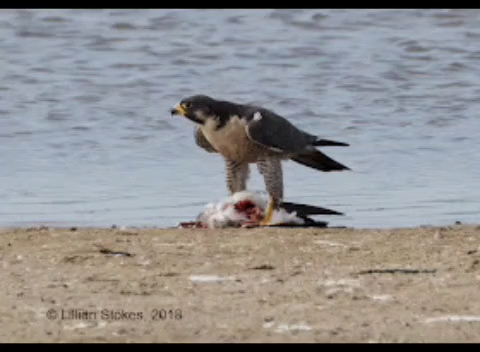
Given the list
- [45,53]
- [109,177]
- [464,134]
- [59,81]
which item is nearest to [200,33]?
[45,53]

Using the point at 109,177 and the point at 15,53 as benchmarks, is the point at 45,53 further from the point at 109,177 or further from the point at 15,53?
the point at 109,177

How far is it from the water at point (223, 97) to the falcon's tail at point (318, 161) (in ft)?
0.86

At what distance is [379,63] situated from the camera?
56.2ft

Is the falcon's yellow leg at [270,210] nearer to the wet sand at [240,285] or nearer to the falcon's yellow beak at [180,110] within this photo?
the wet sand at [240,285]

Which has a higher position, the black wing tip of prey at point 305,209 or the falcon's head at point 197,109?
the falcon's head at point 197,109

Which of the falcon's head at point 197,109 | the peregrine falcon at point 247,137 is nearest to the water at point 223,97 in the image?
the peregrine falcon at point 247,137

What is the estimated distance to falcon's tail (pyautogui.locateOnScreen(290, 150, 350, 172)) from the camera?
10.9 m

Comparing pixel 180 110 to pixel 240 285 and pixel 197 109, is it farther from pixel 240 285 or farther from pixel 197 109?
pixel 240 285

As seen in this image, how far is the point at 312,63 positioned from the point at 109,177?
566cm

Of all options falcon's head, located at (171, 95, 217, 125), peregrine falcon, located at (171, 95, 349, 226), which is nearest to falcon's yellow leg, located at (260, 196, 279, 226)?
peregrine falcon, located at (171, 95, 349, 226)

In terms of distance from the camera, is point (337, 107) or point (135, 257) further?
point (337, 107)

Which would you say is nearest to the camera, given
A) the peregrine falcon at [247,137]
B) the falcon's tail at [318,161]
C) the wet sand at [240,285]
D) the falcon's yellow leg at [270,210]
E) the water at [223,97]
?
the wet sand at [240,285]

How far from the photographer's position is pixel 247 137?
10.6m

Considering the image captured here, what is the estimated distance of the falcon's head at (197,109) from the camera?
417 inches
